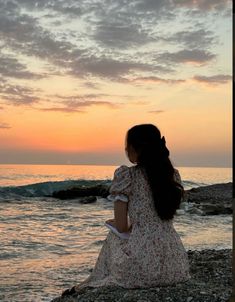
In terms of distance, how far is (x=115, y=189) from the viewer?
5.84m

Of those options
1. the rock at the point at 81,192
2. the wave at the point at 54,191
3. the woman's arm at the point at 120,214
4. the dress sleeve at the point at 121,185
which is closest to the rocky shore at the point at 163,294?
the woman's arm at the point at 120,214

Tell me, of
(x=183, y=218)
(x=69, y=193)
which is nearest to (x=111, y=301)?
(x=183, y=218)

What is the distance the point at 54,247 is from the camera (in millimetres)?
13578

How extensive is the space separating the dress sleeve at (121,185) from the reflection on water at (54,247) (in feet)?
9.84

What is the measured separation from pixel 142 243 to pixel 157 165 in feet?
3.29

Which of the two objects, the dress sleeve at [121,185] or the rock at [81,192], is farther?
the rock at [81,192]

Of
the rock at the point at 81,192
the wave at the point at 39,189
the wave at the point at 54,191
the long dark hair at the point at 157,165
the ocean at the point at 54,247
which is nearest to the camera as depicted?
the long dark hair at the point at 157,165

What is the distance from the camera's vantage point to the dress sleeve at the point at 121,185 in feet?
19.2

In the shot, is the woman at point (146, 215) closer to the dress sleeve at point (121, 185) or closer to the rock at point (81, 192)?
the dress sleeve at point (121, 185)

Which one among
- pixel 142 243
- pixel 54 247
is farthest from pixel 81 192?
pixel 142 243

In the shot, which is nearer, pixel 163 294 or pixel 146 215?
pixel 163 294

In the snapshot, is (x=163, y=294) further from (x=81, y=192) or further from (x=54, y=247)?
(x=81, y=192)

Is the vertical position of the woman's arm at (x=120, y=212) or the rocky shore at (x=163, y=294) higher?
the woman's arm at (x=120, y=212)

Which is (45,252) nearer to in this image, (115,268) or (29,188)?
(115,268)
